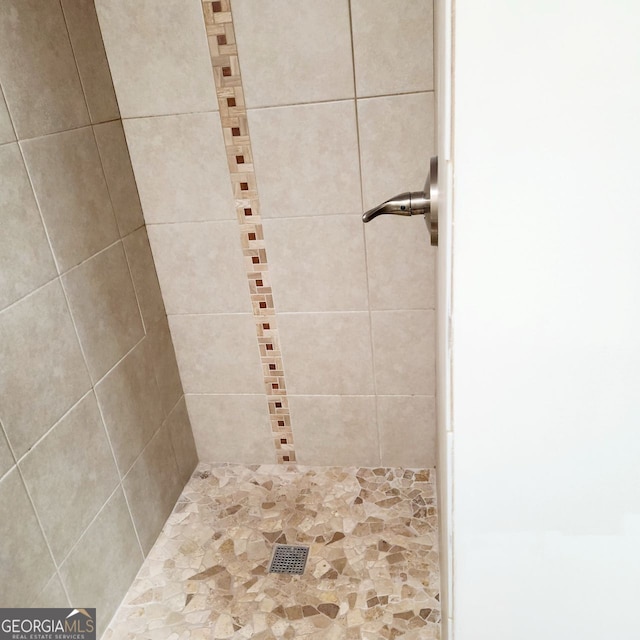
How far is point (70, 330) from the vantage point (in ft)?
4.50

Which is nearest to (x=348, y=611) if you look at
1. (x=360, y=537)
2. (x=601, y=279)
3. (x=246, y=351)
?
(x=360, y=537)

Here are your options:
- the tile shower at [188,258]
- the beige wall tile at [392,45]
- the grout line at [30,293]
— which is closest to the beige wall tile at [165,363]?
the tile shower at [188,258]

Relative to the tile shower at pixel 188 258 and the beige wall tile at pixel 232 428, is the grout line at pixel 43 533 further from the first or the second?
the beige wall tile at pixel 232 428

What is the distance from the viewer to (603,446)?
1.62ft

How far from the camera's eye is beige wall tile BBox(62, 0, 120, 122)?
1408 mm

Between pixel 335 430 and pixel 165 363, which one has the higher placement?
pixel 165 363

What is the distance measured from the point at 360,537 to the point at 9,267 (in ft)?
4.02

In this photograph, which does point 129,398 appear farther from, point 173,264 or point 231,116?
point 231,116

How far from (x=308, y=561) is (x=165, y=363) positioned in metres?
0.77

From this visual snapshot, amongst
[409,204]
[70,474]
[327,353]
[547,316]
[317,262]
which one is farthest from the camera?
[327,353]

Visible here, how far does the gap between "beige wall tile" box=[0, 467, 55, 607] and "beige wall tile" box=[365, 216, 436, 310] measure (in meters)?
1.06

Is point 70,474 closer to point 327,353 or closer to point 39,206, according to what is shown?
point 39,206

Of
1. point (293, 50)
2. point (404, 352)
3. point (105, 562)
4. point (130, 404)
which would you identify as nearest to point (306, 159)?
point (293, 50)

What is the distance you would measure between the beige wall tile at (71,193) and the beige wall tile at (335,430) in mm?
853
